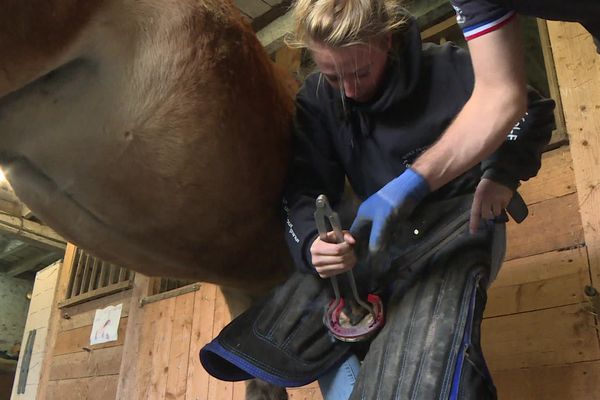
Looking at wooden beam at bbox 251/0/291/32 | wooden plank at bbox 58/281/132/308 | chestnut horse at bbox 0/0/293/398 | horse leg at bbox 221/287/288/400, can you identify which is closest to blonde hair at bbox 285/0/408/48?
chestnut horse at bbox 0/0/293/398

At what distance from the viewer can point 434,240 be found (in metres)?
1.00

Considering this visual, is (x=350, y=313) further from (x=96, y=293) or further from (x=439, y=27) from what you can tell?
(x=96, y=293)

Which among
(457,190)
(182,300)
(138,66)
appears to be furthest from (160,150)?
(182,300)

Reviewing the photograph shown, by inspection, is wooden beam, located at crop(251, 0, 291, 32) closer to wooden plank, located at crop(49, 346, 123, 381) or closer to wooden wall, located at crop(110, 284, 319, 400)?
wooden wall, located at crop(110, 284, 319, 400)

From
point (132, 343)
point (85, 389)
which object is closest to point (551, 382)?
point (132, 343)

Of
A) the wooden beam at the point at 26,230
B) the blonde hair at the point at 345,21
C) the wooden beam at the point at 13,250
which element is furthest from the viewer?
the wooden beam at the point at 13,250

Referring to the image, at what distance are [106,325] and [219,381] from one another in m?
1.12

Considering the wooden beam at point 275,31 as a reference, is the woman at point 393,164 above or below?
below

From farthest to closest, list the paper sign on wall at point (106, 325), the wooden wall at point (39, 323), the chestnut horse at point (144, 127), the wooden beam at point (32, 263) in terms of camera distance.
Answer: the wooden beam at point (32, 263) < the wooden wall at point (39, 323) < the paper sign on wall at point (106, 325) < the chestnut horse at point (144, 127)

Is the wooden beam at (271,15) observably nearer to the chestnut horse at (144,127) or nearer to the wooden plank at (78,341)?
the chestnut horse at (144,127)

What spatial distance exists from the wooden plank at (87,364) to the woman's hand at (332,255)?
2385 millimetres

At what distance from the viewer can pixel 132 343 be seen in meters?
2.93

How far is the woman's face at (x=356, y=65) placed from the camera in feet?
3.25

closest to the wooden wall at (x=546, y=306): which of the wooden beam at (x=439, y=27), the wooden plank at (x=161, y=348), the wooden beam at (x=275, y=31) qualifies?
the wooden beam at (x=439, y=27)
